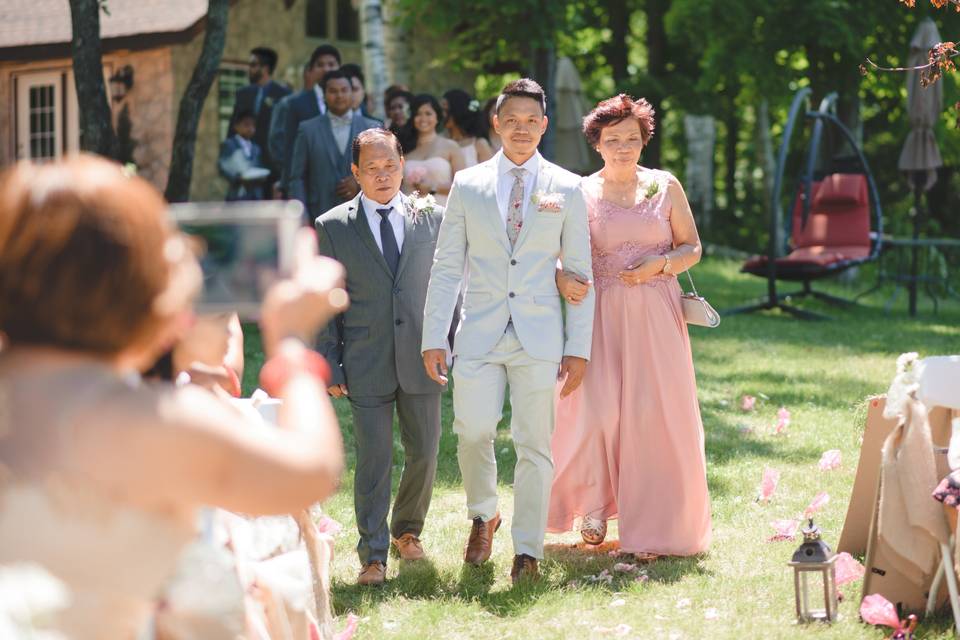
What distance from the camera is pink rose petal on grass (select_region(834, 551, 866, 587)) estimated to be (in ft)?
17.1

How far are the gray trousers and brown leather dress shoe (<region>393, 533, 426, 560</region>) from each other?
0.39 feet

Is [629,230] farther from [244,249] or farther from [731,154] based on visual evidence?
[731,154]

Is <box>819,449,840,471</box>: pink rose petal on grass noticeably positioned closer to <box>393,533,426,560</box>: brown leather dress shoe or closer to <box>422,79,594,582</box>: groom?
<box>422,79,594,582</box>: groom

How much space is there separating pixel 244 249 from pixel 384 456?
3624mm

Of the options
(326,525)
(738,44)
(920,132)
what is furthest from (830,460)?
(738,44)

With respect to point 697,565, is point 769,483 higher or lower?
higher

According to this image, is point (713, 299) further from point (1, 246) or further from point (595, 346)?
point (1, 246)

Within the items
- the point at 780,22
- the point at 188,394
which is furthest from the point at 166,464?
the point at 780,22

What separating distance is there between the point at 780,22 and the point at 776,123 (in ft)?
49.2

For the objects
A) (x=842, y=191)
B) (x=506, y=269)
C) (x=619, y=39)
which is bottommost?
(x=842, y=191)

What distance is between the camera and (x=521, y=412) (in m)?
5.66

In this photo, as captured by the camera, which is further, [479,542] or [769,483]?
[769,483]

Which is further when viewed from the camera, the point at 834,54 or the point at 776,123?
the point at 776,123

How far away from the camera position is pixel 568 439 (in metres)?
6.32
